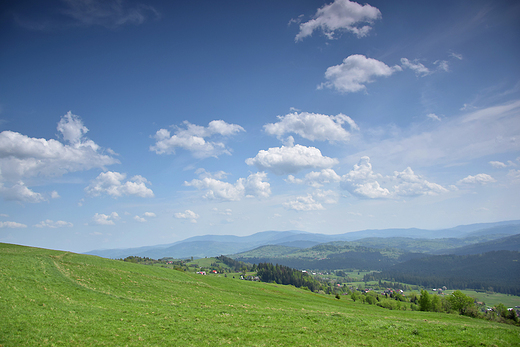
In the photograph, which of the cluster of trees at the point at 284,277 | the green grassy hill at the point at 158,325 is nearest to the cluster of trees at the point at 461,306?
the green grassy hill at the point at 158,325

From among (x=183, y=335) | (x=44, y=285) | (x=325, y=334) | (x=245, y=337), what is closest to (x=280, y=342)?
(x=245, y=337)

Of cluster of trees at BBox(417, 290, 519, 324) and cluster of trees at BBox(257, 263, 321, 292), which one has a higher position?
cluster of trees at BBox(417, 290, 519, 324)

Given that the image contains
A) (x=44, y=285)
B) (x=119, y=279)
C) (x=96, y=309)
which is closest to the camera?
(x=96, y=309)

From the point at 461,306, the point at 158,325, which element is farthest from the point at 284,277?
the point at 158,325

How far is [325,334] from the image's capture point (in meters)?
20.0

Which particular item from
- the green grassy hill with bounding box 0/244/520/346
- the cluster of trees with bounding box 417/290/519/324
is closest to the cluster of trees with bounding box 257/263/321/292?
the cluster of trees with bounding box 417/290/519/324

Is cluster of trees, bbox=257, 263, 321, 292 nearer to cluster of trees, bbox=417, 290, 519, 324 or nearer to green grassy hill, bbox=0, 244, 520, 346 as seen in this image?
cluster of trees, bbox=417, 290, 519, 324

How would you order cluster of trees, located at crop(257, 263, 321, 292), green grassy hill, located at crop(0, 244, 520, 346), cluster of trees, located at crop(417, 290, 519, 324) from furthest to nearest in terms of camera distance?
cluster of trees, located at crop(257, 263, 321, 292) → cluster of trees, located at crop(417, 290, 519, 324) → green grassy hill, located at crop(0, 244, 520, 346)

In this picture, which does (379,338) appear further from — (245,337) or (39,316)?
(39,316)

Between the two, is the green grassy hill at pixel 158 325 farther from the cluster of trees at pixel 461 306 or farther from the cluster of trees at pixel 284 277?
the cluster of trees at pixel 284 277

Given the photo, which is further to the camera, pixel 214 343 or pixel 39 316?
pixel 39 316

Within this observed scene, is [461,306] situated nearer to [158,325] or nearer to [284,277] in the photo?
[158,325]

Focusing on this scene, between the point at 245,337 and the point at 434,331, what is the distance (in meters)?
16.0

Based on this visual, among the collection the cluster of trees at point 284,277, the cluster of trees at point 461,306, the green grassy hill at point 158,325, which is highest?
the green grassy hill at point 158,325
